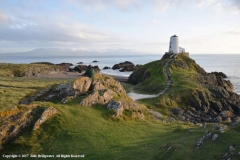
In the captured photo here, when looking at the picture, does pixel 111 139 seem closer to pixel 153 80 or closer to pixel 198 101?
pixel 198 101

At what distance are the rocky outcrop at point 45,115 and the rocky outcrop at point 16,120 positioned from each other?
0.66 m

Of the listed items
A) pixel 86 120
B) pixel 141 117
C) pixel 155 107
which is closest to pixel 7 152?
pixel 86 120

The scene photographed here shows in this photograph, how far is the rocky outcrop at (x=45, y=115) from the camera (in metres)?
23.1

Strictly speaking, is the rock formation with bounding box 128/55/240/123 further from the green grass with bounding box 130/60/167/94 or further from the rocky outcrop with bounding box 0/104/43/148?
the rocky outcrop with bounding box 0/104/43/148

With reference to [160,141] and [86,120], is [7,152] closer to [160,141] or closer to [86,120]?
[86,120]

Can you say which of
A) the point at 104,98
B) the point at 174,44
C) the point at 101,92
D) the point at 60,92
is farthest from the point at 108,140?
the point at 174,44

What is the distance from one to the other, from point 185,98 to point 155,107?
9.64 m

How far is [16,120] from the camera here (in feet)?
74.6

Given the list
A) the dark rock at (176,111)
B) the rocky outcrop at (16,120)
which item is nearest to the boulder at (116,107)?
the rocky outcrop at (16,120)

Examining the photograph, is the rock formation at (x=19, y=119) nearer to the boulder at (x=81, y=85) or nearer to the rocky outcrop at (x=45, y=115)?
the rocky outcrop at (x=45, y=115)

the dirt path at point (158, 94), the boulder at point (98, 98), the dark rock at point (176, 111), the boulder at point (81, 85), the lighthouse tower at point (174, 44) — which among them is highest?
the lighthouse tower at point (174, 44)

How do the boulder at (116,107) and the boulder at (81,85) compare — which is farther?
the boulder at (81,85)

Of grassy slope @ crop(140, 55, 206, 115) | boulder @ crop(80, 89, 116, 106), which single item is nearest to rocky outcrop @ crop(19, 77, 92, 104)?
boulder @ crop(80, 89, 116, 106)

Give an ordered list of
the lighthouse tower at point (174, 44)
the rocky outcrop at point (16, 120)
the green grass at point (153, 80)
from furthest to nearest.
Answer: the lighthouse tower at point (174, 44) < the green grass at point (153, 80) < the rocky outcrop at point (16, 120)
